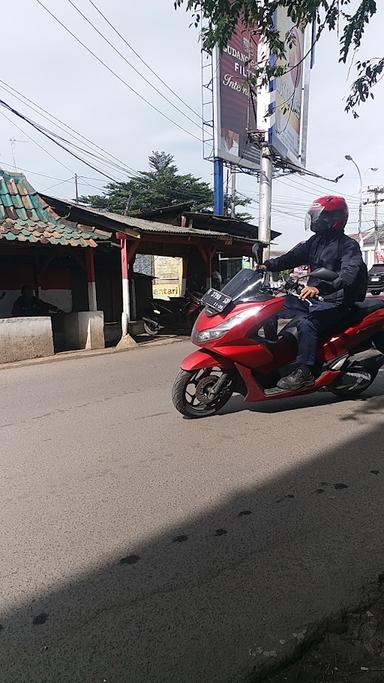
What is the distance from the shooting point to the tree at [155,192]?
107 ft

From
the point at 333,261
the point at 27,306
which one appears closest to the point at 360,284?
the point at 333,261

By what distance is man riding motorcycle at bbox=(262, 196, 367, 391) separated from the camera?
484 cm

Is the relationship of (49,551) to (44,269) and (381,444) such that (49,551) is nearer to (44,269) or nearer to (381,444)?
(381,444)

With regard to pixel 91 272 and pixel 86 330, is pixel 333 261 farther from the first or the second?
pixel 91 272

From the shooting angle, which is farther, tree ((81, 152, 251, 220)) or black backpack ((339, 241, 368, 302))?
tree ((81, 152, 251, 220))

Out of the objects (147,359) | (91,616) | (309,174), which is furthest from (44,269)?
(309,174)

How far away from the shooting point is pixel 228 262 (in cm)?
2372

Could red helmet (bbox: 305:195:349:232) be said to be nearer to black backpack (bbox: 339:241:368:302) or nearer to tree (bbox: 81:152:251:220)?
black backpack (bbox: 339:241:368:302)

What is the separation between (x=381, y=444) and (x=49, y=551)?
2.82 metres

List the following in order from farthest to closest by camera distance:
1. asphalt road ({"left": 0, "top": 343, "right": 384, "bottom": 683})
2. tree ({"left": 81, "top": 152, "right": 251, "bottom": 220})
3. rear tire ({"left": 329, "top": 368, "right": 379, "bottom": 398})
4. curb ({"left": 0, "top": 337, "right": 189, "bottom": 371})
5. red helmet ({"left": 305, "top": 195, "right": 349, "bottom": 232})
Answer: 1. tree ({"left": 81, "top": 152, "right": 251, "bottom": 220})
2. curb ({"left": 0, "top": 337, "right": 189, "bottom": 371})
3. rear tire ({"left": 329, "top": 368, "right": 379, "bottom": 398})
4. red helmet ({"left": 305, "top": 195, "right": 349, "bottom": 232})
5. asphalt road ({"left": 0, "top": 343, "right": 384, "bottom": 683})

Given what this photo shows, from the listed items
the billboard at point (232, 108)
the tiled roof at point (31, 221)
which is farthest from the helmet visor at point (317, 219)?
the billboard at point (232, 108)

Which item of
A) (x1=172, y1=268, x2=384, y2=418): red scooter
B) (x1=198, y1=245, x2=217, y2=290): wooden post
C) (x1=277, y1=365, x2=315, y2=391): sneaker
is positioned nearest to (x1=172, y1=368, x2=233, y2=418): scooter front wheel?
(x1=172, y1=268, x2=384, y2=418): red scooter

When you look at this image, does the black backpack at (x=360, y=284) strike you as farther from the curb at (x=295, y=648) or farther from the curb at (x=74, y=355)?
the curb at (x=74, y=355)

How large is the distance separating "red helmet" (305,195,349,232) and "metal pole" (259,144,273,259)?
1397cm
